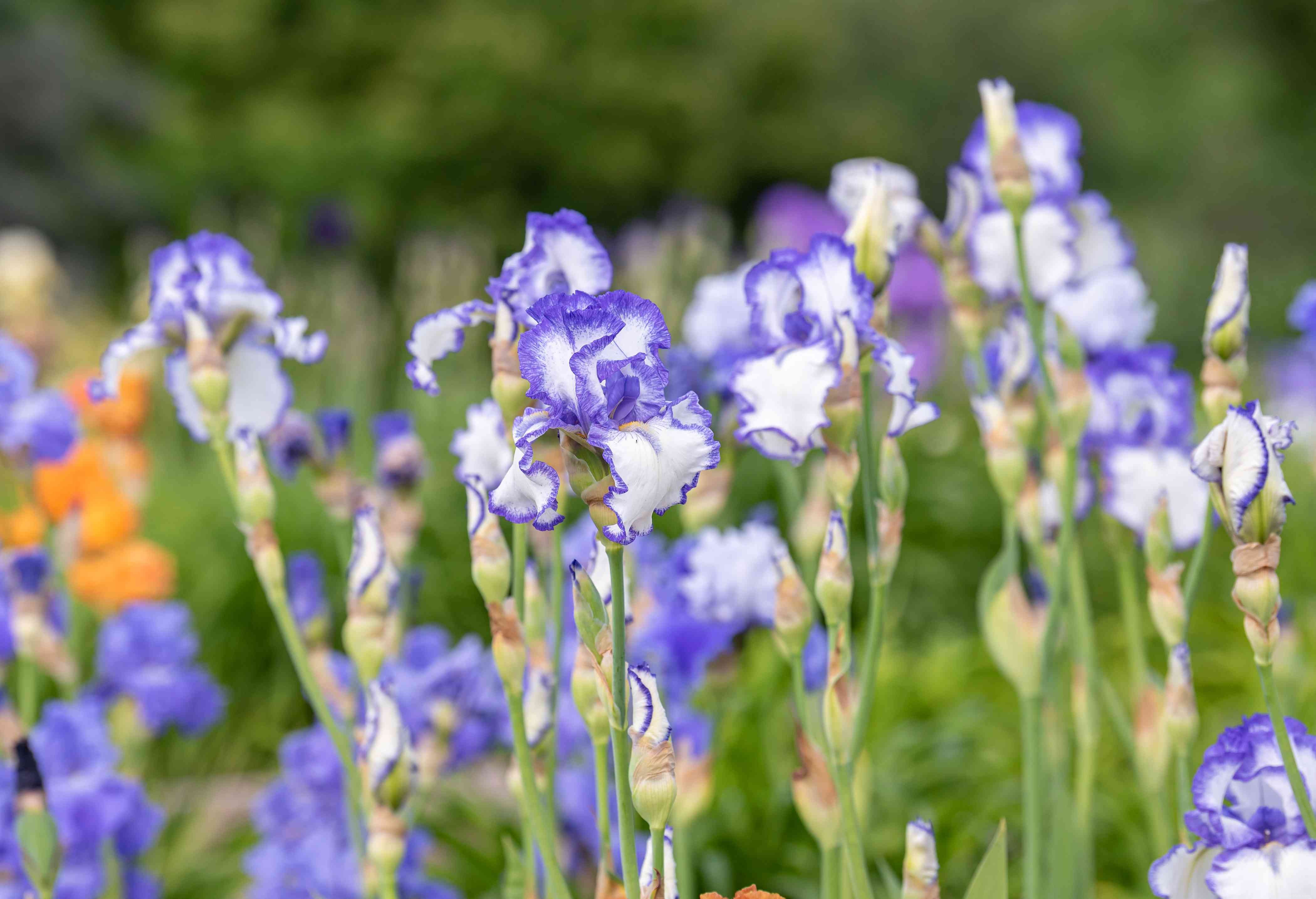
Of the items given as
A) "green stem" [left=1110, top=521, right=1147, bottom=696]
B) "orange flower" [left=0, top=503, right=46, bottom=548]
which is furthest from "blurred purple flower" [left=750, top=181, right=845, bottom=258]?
"green stem" [left=1110, top=521, right=1147, bottom=696]

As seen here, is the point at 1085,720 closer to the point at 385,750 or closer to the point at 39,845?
the point at 385,750

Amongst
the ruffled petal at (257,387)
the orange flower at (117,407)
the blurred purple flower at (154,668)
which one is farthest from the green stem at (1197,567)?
the orange flower at (117,407)

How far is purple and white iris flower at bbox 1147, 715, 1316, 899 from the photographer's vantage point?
666 mm

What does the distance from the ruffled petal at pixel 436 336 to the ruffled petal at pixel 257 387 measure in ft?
0.83

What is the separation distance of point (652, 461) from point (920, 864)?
408 millimetres

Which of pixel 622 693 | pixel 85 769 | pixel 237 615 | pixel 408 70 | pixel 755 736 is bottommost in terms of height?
pixel 622 693

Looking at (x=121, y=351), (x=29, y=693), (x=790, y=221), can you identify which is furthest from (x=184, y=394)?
(x=790, y=221)

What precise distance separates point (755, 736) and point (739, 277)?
98 centimetres

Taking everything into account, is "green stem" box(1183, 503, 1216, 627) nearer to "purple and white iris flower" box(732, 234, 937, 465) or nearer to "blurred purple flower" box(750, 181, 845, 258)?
"purple and white iris flower" box(732, 234, 937, 465)

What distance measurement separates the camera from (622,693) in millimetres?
631

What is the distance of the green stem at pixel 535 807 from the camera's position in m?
0.79

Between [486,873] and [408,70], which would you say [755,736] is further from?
[408,70]

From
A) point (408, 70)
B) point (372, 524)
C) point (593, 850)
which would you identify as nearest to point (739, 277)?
point (372, 524)

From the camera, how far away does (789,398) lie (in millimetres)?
801
